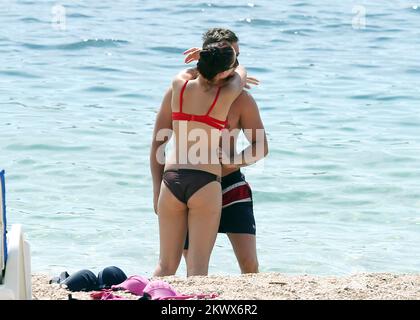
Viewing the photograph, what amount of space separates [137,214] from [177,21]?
28.3 feet

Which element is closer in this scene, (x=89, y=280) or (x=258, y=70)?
(x=89, y=280)

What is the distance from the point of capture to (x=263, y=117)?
10.8m

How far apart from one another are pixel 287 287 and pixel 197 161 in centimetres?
84

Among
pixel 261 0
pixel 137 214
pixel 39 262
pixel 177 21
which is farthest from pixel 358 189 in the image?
pixel 261 0

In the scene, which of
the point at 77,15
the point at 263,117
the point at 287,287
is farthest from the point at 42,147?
the point at 77,15

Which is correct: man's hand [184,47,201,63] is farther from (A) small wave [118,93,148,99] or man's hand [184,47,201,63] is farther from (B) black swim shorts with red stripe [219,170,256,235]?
(A) small wave [118,93,148,99]

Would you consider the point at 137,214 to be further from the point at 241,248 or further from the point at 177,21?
the point at 177,21

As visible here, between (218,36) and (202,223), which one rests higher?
(218,36)

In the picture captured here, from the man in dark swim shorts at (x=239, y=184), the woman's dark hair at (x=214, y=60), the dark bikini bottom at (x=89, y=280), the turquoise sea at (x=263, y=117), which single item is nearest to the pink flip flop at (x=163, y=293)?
the dark bikini bottom at (x=89, y=280)

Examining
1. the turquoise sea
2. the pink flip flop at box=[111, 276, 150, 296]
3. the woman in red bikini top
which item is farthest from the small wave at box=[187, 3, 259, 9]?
the pink flip flop at box=[111, 276, 150, 296]

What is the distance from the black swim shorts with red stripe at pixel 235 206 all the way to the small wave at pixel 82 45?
9082 mm

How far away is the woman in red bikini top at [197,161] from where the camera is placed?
16.1ft

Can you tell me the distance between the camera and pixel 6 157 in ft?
30.0

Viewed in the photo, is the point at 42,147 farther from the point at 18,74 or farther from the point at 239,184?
the point at 239,184
